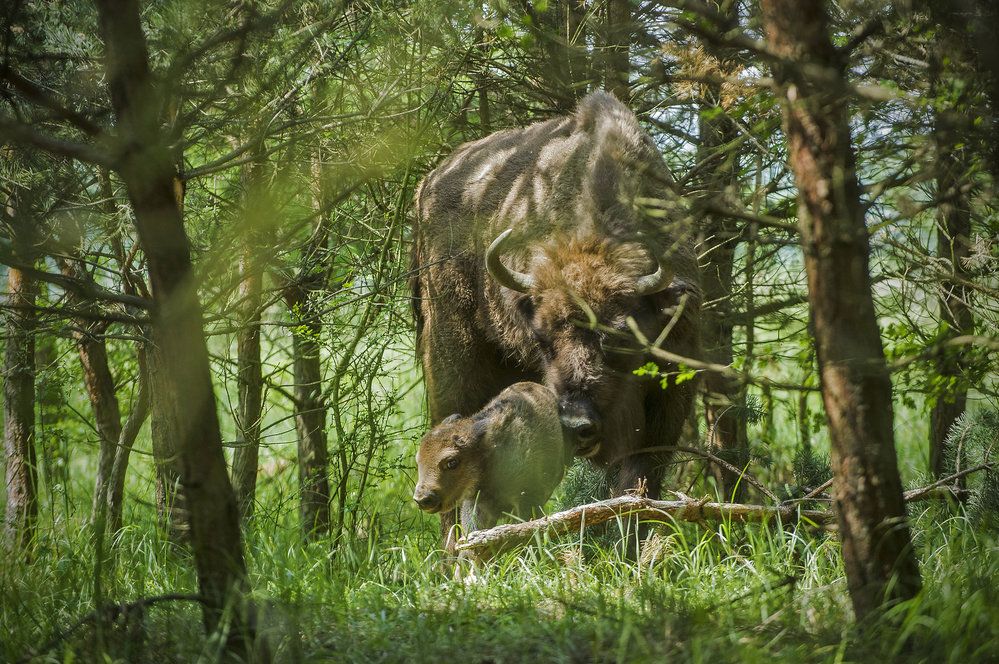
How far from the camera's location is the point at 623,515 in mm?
4586

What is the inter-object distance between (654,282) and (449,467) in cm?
161

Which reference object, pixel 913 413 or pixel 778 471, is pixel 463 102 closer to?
pixel 778 471

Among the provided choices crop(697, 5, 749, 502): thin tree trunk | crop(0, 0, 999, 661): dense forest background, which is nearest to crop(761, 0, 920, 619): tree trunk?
crop(0, 0, 999, 661): dense forest background

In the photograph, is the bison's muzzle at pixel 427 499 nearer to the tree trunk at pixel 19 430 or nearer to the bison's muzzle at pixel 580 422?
the bison's muzzle at pixel 580 422

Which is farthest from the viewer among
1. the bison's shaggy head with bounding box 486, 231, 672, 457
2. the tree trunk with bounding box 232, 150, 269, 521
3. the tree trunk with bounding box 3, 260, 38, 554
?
the tree trunk with bounding box 232, 150, 269, 521

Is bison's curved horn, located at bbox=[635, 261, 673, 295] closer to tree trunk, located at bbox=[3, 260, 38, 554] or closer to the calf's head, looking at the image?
the calf's head

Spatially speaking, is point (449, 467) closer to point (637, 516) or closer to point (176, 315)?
point (637, 516)

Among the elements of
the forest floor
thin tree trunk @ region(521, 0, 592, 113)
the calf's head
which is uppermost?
thin tree trunk @ region(521, 0, 592, 113)

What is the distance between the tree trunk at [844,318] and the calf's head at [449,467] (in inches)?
99.0

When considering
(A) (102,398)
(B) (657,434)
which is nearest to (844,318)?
(B) (657,434)

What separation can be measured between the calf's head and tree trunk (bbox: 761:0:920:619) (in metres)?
2.51

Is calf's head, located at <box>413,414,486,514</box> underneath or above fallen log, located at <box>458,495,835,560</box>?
above

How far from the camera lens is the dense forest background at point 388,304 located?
2.97 metres

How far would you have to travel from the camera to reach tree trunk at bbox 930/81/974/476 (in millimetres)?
3043
